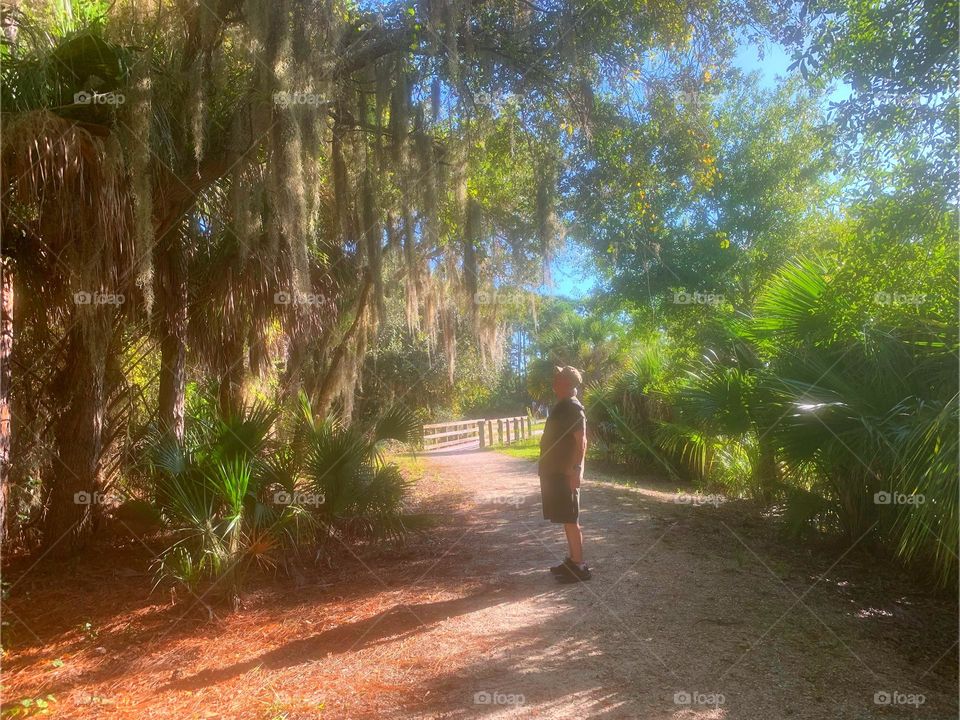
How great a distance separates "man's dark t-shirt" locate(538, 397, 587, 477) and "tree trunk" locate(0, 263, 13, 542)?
4.58 metres

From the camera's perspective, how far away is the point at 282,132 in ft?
18.7

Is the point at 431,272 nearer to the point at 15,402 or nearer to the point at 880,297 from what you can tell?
the point at 15,402

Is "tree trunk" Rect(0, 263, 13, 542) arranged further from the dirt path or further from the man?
the man

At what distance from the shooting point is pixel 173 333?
6.69m

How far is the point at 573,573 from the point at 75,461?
4.93m

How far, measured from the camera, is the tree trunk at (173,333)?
6492mm

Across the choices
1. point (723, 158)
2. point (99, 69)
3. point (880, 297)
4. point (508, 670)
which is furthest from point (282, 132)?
Answer: point (723, 158)

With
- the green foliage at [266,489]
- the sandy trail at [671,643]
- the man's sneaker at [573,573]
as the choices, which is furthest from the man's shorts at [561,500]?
the green foliage at [266,489]

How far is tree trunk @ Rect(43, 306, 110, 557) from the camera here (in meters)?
6.31

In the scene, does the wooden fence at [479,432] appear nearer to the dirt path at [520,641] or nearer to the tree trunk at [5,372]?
the dirt path at [520,641]

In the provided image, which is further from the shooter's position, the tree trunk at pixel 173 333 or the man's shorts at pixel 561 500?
the tree trunk at pixel 173 333

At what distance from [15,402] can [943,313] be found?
27.5 feet

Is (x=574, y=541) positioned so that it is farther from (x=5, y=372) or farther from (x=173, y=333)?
(x=5, y=372)

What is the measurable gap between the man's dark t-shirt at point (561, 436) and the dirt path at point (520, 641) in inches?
38.0
